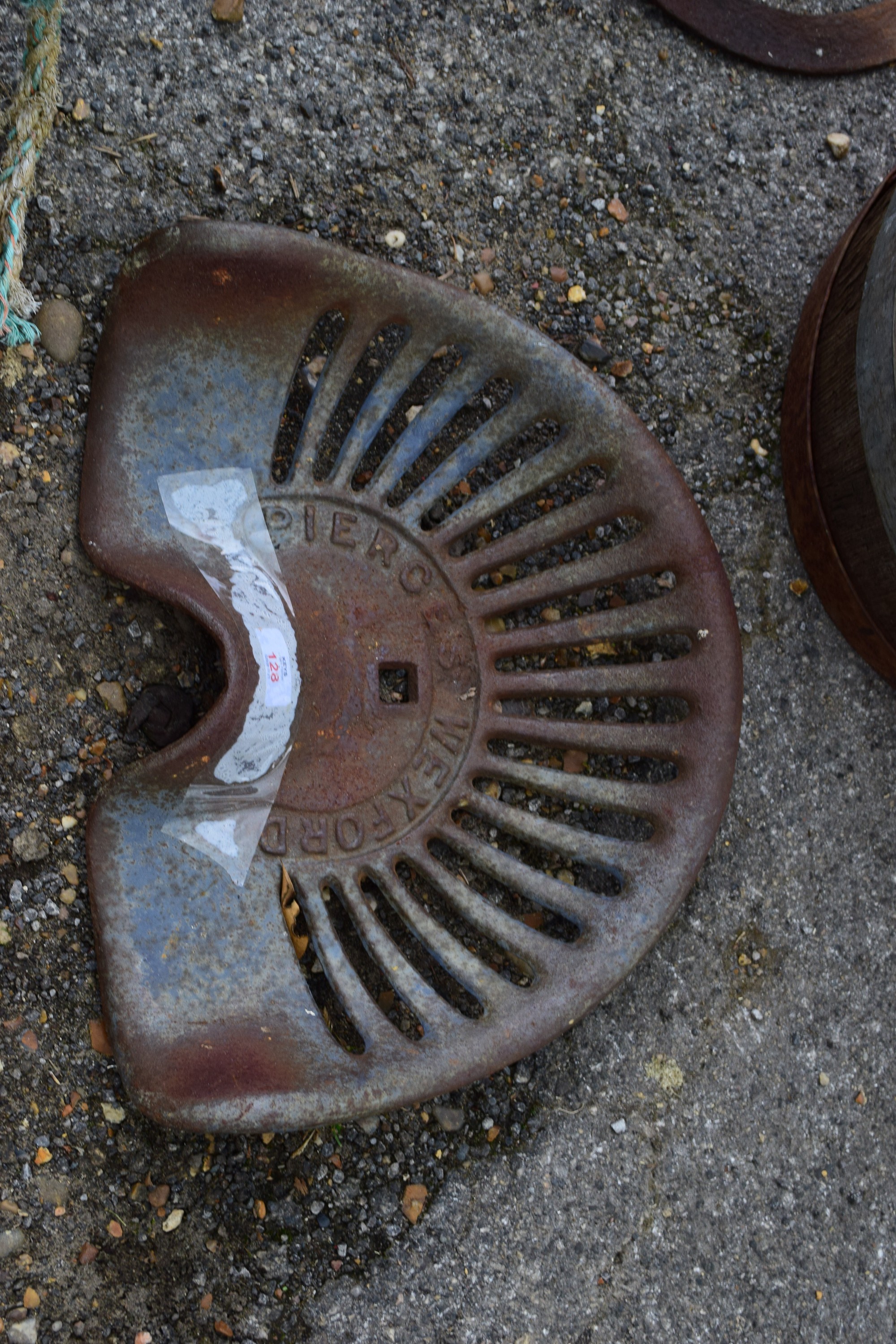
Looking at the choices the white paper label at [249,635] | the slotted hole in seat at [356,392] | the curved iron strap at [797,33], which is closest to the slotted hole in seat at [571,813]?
the white paper label at [249,635]

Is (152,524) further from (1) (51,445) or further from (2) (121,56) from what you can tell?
(2) (121,56)

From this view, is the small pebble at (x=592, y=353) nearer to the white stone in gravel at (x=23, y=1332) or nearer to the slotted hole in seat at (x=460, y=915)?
the slotted hole in seat at (x=460, y=915)

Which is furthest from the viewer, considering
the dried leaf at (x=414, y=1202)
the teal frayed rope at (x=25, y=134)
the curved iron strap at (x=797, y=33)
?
the curved iron strap at (x=797, y=33)

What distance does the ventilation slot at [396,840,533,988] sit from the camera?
1418 millimetres

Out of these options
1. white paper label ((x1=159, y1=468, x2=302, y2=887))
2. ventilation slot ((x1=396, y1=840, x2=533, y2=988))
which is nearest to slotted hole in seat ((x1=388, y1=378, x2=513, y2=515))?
white paper label ((x1=159, y1=468, x2=302, y2=887))

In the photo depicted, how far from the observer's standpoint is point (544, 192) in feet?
4.87

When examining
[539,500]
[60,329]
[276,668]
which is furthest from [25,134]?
[539,500]

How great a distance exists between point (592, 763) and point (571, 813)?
9 cm

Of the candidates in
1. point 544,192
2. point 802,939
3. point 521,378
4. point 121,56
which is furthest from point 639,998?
point 121,56

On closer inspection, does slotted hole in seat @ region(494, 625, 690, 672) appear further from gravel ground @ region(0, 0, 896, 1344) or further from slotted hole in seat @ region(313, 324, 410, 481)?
slotted hole in seat @ region(313, 324, 410, 481)

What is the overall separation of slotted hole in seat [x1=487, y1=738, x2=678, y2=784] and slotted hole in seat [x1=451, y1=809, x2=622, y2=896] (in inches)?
4.8

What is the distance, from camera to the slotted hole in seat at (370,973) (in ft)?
4.53

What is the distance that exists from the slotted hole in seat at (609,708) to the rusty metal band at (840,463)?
314mm

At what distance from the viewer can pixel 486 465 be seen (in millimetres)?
1453
